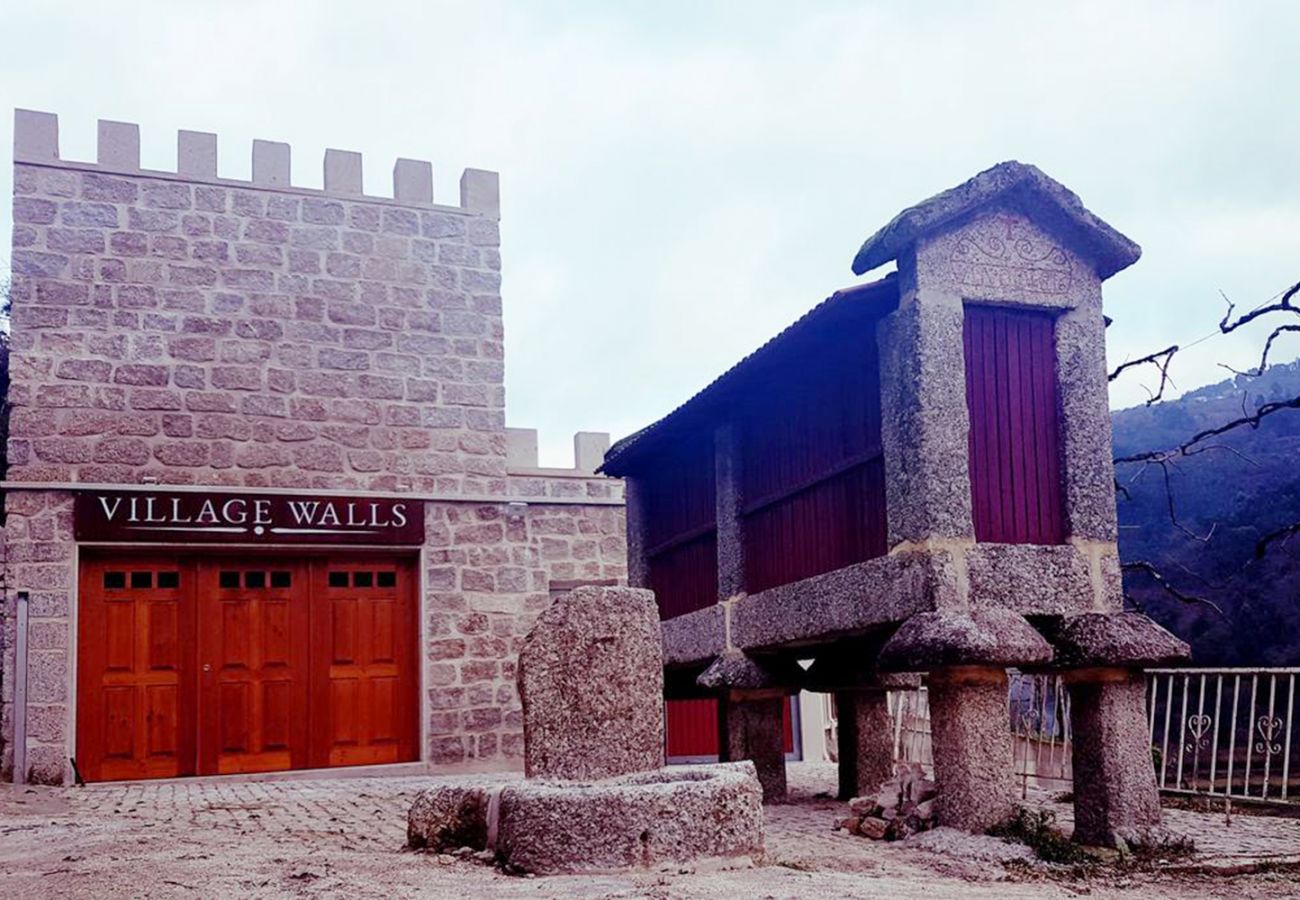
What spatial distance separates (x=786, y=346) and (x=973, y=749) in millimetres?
2645

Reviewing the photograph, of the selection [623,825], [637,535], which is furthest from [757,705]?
[623,825]

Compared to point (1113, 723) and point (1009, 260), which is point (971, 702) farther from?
point (1009, 260)

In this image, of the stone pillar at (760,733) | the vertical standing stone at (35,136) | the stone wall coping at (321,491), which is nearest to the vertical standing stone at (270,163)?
the vertical standing stone at (35,136)

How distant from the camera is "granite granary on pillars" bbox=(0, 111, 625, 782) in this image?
11617 mm

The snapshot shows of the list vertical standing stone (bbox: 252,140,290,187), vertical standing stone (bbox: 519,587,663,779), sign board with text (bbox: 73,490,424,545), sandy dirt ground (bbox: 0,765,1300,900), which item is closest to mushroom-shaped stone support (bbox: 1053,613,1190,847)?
sandy dirt ground (bbox: 0,765,1300,900)

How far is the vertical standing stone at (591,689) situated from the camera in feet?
19.4

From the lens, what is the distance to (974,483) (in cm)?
723

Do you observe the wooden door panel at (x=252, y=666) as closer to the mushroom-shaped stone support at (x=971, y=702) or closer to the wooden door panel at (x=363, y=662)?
the wooden door panel at (x=363, y=662)

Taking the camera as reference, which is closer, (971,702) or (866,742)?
(971,702)

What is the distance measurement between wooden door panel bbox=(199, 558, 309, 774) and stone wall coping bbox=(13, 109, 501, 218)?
3667 mm

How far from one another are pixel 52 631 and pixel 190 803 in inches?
115

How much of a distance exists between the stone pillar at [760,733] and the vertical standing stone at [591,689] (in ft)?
11.5

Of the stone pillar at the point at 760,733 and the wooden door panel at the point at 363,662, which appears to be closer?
the stone pillar at the point at 760,733

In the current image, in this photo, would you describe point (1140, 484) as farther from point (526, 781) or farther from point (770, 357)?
point (526, 781)
